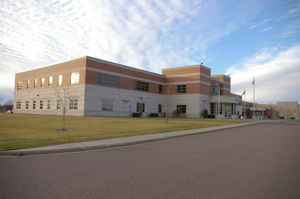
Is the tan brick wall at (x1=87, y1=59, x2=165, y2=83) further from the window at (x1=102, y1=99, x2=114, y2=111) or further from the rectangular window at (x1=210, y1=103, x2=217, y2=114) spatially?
the rectangular window at (x1=210, y1=103, x2=217, y2=114)

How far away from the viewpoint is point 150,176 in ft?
18.6

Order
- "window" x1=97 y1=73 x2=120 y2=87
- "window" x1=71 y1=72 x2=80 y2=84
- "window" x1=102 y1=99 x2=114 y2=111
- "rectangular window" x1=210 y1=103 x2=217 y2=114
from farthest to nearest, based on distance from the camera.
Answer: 1. "rectangular window" x1=210 y1=103 x2=217 y2=114
2. "window" x1=102 y1=99 x2=114 y2=111
3. "window" x1=97 y1=73 x2=120 y2=87
4. "window" x1=71 y1=72 x2=80 y2=84

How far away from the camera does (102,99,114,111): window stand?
145 ft

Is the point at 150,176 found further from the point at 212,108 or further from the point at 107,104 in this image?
the point at 212,108

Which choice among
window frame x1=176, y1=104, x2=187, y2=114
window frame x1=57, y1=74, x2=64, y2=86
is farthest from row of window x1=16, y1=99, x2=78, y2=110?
window frame x1=176, y1=104, x2=187, y2=114

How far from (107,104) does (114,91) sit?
3277 millimetres

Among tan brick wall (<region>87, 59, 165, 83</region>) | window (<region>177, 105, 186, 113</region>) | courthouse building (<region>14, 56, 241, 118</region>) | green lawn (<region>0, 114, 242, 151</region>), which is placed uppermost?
tan brick wall (<region>87, 59, 165, 83</region>)

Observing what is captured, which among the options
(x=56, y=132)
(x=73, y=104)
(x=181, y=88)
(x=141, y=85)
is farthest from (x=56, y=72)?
(x=56, y=132)

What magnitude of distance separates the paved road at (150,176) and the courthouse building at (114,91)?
34498 mm

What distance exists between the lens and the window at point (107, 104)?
145 feet

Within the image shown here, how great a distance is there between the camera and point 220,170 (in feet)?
20.9

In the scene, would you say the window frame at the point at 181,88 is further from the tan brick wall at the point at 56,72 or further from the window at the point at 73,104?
the window at the point at 73,104

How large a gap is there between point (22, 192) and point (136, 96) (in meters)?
46.8

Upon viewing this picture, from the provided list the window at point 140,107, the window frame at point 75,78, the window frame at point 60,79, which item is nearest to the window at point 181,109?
the window at point 140,107
